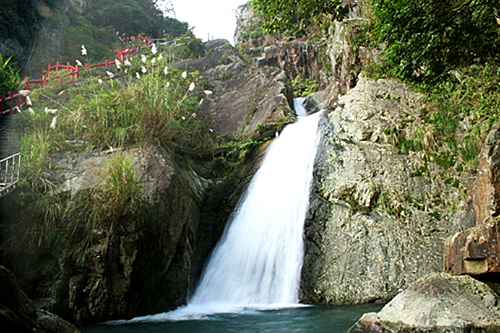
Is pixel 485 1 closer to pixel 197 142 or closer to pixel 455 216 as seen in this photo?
pixel 455 216

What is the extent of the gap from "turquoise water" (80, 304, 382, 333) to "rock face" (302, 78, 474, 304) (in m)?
0.78

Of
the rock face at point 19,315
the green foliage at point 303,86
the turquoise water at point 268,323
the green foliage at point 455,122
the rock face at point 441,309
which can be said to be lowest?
the turquoise water at point 268,323

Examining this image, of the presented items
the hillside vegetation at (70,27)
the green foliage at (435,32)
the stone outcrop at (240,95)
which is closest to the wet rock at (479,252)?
the green foliage at (435,32)

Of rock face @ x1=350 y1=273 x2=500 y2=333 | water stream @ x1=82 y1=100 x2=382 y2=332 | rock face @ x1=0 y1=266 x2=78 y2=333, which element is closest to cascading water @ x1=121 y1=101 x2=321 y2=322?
water stream @ x1=82 y1=100 x2=382 y2=332

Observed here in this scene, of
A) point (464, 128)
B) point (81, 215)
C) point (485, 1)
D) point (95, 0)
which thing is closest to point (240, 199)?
point (81, 215)

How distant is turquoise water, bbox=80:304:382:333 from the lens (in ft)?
22.2

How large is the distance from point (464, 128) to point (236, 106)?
7.95 m

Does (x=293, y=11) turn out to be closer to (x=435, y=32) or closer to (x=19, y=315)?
(x=435, y=32)

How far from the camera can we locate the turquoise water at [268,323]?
6.76 m

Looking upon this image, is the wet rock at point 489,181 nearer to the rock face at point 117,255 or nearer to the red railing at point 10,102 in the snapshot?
the rock face at point 117,255

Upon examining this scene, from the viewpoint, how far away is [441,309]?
5465mm

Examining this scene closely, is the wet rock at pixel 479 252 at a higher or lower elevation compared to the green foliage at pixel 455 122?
lower

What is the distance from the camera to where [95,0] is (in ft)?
101

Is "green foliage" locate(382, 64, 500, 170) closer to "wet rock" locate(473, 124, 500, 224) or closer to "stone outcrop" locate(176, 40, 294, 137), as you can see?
"wet rock" locate(473, 124, 500, 224)
